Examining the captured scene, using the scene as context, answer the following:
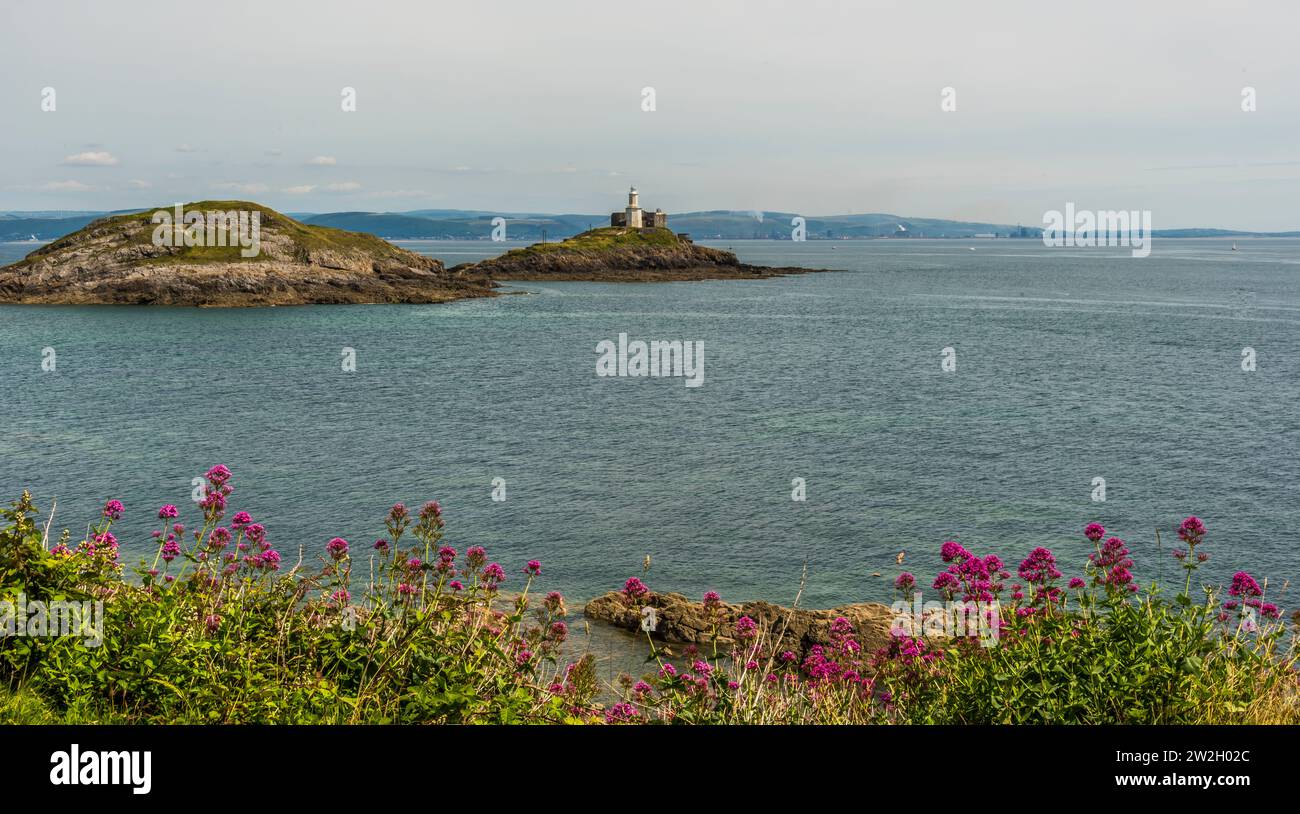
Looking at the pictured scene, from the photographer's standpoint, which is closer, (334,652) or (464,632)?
(334,652)

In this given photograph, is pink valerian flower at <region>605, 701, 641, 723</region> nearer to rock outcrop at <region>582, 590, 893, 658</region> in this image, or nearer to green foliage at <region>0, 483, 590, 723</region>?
green foliage at <region>0, 483, 590, 723</region>

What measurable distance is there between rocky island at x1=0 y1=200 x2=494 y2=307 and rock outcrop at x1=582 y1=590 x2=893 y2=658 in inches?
3693

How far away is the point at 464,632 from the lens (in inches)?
351

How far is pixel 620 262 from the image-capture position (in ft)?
554

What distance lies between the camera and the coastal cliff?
15988 cm

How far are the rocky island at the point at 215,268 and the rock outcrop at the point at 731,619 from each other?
3693 inches

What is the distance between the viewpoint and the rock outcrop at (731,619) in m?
20.6

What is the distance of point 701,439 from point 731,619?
21.1 metres

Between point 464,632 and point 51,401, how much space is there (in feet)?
171

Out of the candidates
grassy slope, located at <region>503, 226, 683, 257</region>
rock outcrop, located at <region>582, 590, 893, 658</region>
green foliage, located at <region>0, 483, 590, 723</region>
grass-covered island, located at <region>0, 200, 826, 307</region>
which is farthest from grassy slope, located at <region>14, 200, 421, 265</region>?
green foliage, located at <region>0, 483, 590, 723</region>
